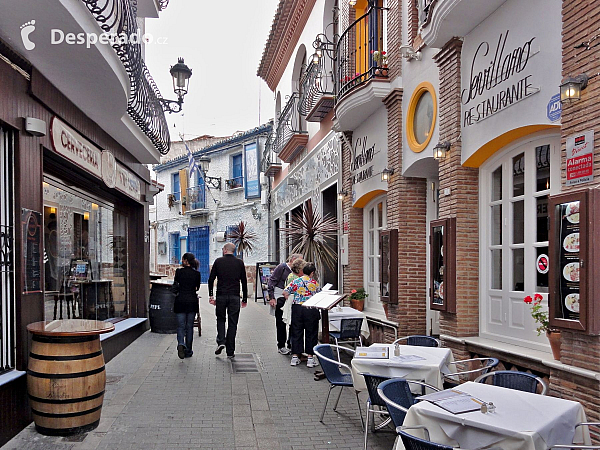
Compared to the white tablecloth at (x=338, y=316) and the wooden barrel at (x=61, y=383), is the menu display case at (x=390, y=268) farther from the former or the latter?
the wooden barrel at (x=61, y=383)

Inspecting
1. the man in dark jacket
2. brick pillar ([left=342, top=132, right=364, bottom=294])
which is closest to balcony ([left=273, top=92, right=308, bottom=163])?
brick pillar ([left=342, top=132, right=364, bottom=294])

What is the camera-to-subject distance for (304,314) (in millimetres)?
8945

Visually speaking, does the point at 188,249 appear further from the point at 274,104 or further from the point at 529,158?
the point at 529,158

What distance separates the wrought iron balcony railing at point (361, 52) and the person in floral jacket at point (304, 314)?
3.65 meters

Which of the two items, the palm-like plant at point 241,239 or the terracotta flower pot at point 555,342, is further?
the palm-like plant at point 241,239

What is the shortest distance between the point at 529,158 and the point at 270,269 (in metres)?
14.1

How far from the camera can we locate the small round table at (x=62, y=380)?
5.19 m

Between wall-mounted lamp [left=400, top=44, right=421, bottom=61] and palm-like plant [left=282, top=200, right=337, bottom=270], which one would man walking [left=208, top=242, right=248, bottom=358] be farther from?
wall-mounted lamp [left=400, top=44, right=421, bottom=61]

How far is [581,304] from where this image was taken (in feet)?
15.6

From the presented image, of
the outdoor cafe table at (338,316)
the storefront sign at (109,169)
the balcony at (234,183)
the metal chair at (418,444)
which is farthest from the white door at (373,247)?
the balcony at (234,183)

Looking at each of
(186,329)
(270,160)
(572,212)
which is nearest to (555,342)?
(572,212)

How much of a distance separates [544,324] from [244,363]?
5.10 meters

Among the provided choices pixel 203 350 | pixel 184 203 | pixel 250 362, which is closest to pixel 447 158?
pixel 250 362

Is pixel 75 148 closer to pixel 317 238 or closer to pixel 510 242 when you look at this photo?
pixel 510 242
